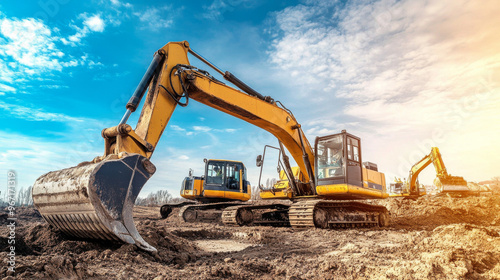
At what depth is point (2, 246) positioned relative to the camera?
165 inches

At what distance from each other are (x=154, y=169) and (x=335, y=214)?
6.12m

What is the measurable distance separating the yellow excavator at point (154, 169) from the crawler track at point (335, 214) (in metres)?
0.03

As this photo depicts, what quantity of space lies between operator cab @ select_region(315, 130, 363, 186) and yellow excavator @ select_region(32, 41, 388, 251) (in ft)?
0.09

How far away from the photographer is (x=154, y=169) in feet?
15.6

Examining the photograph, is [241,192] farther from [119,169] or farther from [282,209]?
[119,169]

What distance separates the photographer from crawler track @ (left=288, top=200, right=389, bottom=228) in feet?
27.6

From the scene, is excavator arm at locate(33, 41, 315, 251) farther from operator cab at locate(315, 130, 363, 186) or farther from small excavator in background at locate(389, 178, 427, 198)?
small excavator in background at locate(389, 178, 427, 198)

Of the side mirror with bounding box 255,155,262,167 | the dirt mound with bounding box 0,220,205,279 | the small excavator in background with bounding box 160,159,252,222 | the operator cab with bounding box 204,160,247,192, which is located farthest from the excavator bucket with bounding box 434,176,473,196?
the dirt mound with bounding box 0,220,205,279

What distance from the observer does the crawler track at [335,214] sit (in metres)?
8.42

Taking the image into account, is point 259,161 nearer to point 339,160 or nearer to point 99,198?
point 339,160

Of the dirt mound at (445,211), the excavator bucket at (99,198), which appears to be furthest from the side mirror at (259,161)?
the dirt mound at (445,211)

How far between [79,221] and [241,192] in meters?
10.1

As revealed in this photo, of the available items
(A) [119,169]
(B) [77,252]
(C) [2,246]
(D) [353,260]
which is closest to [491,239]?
(D) [353,260]

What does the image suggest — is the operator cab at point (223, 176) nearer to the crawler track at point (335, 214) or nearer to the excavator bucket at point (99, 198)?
the crawler track at point (335, 214)
